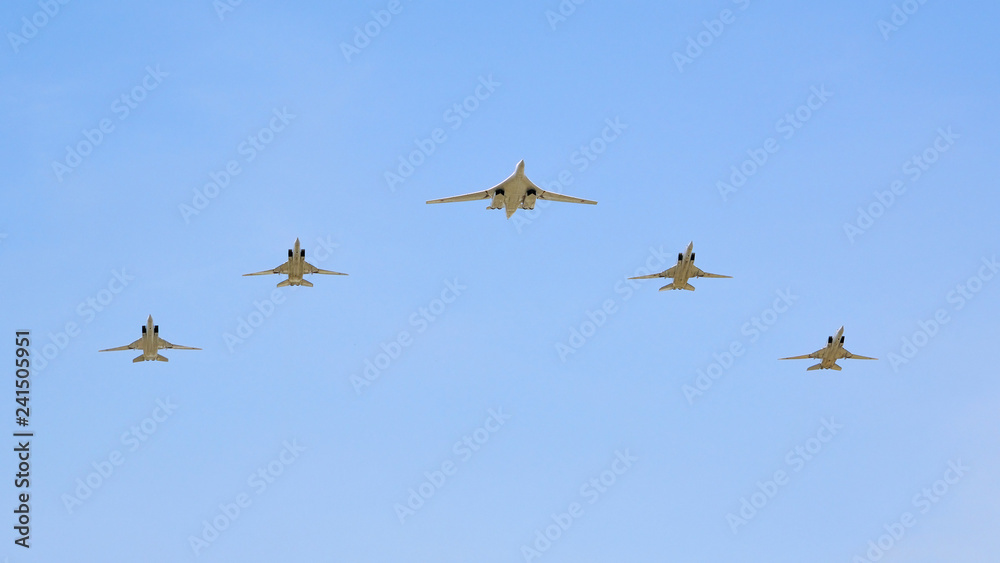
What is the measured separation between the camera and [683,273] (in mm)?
88188

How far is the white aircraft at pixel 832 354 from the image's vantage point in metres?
93.2

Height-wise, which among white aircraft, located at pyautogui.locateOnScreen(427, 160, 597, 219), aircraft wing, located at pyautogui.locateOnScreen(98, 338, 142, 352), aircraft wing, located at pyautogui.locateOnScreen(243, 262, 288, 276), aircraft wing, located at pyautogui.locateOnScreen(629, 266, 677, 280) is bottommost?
aircraft wing, located at pyautogui.locateOnScreen(98, 338, 142, 352)

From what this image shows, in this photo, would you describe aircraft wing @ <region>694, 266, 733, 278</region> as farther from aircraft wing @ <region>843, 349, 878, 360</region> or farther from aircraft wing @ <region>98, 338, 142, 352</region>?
aircraft wing @ <region>98, 338, 142, 352</region>

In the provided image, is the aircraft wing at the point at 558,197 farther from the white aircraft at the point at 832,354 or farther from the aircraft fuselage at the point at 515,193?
the white aircraft at the point at 832,354

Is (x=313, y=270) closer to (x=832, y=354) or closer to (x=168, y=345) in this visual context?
(x=168, y=345)

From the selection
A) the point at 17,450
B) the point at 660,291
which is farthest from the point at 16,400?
the point at 660,291

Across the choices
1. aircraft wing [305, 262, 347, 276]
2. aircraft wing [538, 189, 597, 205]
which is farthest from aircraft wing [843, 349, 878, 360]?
aircraft wing [305, 262, 347, 276]

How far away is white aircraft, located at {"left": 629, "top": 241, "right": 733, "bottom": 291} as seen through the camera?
87188 mm

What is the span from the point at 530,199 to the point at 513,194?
59.2 inches

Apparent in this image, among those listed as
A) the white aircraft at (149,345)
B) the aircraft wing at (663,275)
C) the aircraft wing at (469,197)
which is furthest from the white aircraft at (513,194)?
the white aircraft at (149,345)

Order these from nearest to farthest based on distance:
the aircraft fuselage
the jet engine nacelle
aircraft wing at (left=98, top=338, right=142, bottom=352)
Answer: the aircraft fuselage → the jet engine nacelle → aircraft wing at (left=98, top=338, right=142, bottom=352)

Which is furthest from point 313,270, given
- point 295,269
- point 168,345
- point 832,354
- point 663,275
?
point 832,354

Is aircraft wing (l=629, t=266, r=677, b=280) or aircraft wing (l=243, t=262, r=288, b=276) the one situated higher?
aircraft wing (l=629, t=266, r=677, b=280)

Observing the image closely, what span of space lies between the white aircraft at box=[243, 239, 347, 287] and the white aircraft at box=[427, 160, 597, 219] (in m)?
Answer: 12.5
